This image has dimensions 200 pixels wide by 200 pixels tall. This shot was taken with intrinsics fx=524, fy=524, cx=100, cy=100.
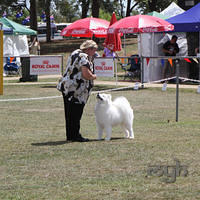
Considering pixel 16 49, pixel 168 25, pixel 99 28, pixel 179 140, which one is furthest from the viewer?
pixel 16 49

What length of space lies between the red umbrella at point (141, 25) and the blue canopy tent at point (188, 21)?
1.14m

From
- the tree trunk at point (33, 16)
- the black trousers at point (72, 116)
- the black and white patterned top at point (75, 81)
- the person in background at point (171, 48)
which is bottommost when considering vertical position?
the black trousers at point (72, 116)

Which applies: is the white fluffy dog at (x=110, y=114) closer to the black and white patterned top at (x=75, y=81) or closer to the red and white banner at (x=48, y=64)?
the black and white patterned top at (x=75, y=81)

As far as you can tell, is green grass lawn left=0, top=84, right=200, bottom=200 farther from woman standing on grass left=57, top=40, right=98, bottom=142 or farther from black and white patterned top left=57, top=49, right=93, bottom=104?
black and white patterned top left=57, top=49, right=93, bottom=104

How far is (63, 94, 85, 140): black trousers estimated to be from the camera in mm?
8859

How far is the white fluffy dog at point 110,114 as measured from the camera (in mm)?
8695

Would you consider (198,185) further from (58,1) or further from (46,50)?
(58,1)

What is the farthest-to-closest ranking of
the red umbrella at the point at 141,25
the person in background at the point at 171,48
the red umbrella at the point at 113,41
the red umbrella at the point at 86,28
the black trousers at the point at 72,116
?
the red umbrella at the point at 113,41 → the red umbrella at the point at 86,28 → the person in background at the point at 171,48 → the red umbrella at the point at 141,25 → the black trousers at the point at 72,116

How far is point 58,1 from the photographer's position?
55.2 meters

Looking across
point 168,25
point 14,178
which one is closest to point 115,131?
point 14,178

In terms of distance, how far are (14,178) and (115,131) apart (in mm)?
4469

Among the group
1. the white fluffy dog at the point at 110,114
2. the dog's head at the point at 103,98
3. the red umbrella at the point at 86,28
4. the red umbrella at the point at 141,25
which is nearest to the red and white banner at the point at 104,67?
the red umbrella at the point at 141,25

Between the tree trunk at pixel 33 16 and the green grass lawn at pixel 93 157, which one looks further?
the tree trunk at pixel 33 16

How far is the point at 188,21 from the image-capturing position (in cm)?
2153
